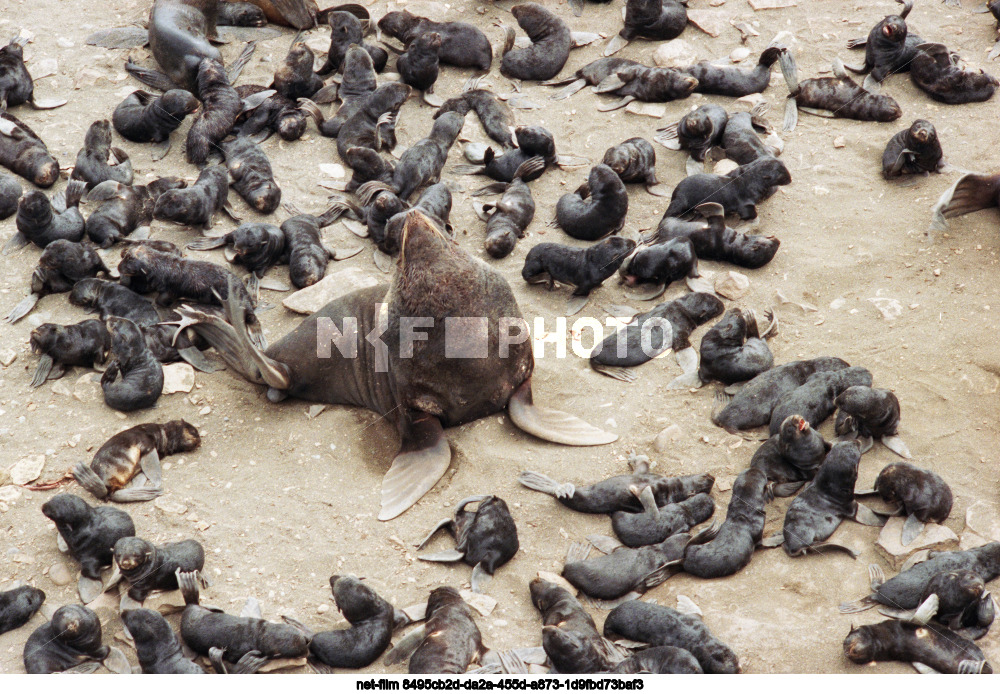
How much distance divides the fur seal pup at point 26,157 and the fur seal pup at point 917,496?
604cm

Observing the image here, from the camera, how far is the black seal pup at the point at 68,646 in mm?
3730

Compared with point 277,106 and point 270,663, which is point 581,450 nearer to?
point 270,663

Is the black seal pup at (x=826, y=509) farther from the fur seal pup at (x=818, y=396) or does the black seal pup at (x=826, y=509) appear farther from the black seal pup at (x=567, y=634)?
the black seal pup at (x=567, y=634)

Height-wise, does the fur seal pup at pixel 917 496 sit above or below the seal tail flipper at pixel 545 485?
above

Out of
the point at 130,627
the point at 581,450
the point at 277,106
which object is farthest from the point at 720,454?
the point at 277,106

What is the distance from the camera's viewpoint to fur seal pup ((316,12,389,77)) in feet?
26.5

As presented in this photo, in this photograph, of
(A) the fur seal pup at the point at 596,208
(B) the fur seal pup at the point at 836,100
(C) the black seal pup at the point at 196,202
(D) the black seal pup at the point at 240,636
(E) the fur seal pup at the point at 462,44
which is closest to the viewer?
(D) the black seal pup at the point at 240,636

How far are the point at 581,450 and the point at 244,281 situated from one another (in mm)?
2726

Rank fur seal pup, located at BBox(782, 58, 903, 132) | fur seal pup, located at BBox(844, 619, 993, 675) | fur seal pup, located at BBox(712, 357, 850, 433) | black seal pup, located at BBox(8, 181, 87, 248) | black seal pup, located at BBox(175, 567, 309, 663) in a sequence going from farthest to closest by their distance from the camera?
fur seal pup, located at BBox(782, 58, 903, 132), black seal pup, located at BBox(8, 181, 87, 248), fur seal pup, located at BBox(712, 357, 850, 433), black seal pup, located at BBox(175, 567, 309, 663), fur seal pup, located at BBox(844, 619, 993, 675)

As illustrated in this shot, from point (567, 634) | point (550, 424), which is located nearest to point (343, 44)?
point (550, 424)

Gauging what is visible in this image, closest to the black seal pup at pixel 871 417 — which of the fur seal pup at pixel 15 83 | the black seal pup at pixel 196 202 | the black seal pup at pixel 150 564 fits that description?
the black seal pup at pixel 150 564

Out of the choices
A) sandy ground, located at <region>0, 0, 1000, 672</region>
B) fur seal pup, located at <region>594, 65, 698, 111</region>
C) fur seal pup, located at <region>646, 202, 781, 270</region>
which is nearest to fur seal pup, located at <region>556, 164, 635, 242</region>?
sandy ground, located at <region>0, 0, 1000, 672</region>

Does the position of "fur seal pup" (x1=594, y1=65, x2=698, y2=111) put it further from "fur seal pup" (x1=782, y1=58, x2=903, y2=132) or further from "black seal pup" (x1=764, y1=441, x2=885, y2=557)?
"black seal pup" (x1=764, y1=441, x2=885, y2=557)

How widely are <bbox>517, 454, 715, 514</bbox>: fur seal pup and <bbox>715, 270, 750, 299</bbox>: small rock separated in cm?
160
